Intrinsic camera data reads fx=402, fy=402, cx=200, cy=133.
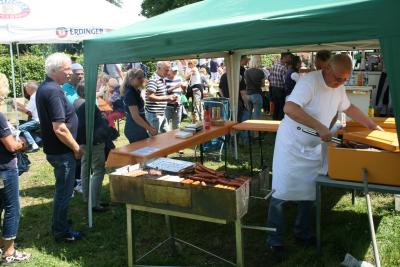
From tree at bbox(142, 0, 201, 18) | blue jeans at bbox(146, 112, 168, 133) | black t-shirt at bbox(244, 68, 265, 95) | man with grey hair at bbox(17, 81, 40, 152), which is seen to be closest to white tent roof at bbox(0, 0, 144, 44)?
man with grey hair at bbox(17, 81, 40, 152)

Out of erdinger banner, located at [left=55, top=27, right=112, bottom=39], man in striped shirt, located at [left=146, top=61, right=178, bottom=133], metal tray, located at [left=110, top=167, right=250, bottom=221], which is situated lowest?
metal tray, located at [left=110, top=167, right=250, bottom=221]

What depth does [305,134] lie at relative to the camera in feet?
10.2

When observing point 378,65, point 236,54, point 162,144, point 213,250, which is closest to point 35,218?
point 162,144

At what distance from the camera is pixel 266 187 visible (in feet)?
16.2

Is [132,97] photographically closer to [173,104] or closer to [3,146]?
[3,146]

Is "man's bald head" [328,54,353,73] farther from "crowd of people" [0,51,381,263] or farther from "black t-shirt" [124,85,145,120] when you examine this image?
"black t-shirt" [124,85,145,120]

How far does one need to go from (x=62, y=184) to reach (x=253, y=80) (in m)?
4.86

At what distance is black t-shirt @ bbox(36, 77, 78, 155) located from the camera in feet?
11.1

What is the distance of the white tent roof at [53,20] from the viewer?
5.96 m

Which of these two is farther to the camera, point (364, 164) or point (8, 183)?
point (8, 183)

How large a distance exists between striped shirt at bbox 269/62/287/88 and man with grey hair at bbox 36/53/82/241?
17.2 feet

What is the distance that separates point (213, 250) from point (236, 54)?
378 centimetres

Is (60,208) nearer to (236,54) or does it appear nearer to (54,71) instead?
(54,71)

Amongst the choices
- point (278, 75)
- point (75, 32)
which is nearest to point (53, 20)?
point (75, 32)
